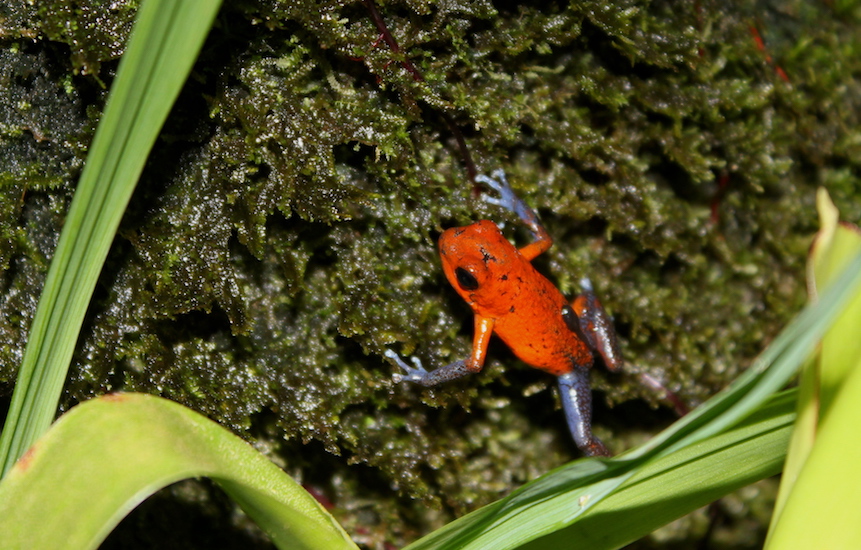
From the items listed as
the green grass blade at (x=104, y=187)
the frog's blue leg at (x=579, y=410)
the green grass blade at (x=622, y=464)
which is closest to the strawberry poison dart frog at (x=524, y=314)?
the frog's blue leg at (x=579, y=410)

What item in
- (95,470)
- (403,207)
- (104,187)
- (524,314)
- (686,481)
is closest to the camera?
(95,470)

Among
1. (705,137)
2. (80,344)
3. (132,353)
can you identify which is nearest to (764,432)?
(705,137)

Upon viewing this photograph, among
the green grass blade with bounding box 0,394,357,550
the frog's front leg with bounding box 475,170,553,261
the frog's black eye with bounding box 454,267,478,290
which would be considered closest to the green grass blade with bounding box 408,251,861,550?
the green grass blade with bounding box 0,394,357,550

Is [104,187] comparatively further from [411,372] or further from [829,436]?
[829,436]

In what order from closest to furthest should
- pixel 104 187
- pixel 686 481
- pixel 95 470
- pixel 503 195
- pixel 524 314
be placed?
pixel 95 470
pixel 104 187
pixel 686 481
pixel 503 195
pixel 524 314

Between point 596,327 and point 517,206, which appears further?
point 596,327

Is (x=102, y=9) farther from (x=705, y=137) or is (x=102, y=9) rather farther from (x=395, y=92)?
(x=705, y=137)

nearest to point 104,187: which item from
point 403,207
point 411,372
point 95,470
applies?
point 95,470
